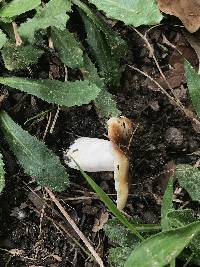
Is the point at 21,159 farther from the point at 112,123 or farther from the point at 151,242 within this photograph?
the point at 151,242

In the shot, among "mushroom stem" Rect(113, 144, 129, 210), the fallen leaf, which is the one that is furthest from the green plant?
the fallen leaf

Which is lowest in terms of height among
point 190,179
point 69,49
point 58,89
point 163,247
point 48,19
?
point 190,179

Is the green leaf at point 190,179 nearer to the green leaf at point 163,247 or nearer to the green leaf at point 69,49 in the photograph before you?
the green leaf at point 163,247

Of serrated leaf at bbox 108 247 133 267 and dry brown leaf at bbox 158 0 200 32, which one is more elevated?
dry brown leaf at bbox 158 0 200 32

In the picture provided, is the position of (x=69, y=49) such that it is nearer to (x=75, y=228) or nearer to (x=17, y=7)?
(x=17, y=7)

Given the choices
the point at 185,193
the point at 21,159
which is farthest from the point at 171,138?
the point at 21,159

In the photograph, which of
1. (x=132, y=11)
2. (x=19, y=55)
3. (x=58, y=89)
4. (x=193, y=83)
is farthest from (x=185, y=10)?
(x=19, y=55)

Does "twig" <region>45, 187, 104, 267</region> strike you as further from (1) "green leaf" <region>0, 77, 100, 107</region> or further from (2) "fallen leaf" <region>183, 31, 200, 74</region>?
(2) "fallen leaf" <region>183, 31, 200, 74</region>
